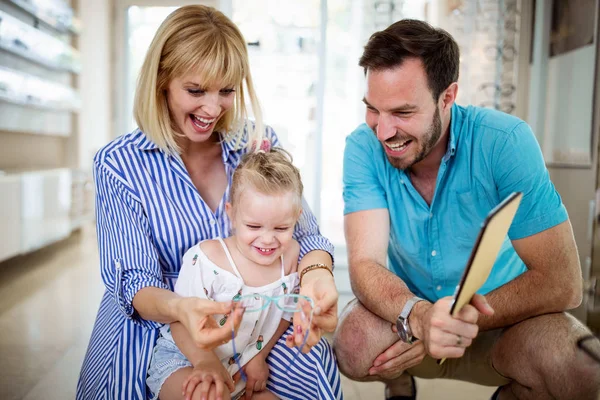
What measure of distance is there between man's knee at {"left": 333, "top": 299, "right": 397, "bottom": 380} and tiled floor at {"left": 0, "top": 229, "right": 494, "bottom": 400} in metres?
0.44

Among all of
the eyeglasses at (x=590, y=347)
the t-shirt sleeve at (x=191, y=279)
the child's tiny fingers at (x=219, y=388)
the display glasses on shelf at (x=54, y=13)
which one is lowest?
the child's tiny fingers at (x=219, y=388)

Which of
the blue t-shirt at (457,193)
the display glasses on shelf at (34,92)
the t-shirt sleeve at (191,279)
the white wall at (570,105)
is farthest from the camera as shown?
the display glasses on shelf at (34,92)

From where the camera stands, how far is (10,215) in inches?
144

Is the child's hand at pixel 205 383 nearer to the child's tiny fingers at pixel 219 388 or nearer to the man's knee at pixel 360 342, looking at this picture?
the child's tiny fingers at pixel 219 388

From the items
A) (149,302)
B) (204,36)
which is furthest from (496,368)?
(204,36)

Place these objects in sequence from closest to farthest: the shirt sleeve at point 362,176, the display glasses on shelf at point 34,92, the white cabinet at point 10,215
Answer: the shirt sleeve at point 362,176 < the white cabinet at point 10,215 < the display glasses on shelf at point 34,92

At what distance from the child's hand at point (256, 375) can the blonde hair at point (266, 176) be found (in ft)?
1.26

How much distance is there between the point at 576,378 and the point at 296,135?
2798mm

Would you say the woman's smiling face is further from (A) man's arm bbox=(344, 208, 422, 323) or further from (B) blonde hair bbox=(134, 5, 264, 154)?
(A) man's arm bbox=(344, 208, 422, 323)

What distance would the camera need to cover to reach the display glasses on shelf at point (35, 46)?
390 centimetres

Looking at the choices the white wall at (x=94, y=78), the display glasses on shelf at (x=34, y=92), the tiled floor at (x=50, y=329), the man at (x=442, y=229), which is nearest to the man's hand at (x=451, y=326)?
the man at (x=442, y=229)

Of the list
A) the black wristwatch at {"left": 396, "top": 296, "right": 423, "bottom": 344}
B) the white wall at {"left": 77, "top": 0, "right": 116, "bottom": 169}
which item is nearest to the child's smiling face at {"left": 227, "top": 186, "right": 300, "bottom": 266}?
the black wristwatch at {"left": 396, "top": 296, "right": 423, "bottom": 344}

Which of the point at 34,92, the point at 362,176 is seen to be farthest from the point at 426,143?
the point at 34,92

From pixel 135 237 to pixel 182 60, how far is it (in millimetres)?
453
